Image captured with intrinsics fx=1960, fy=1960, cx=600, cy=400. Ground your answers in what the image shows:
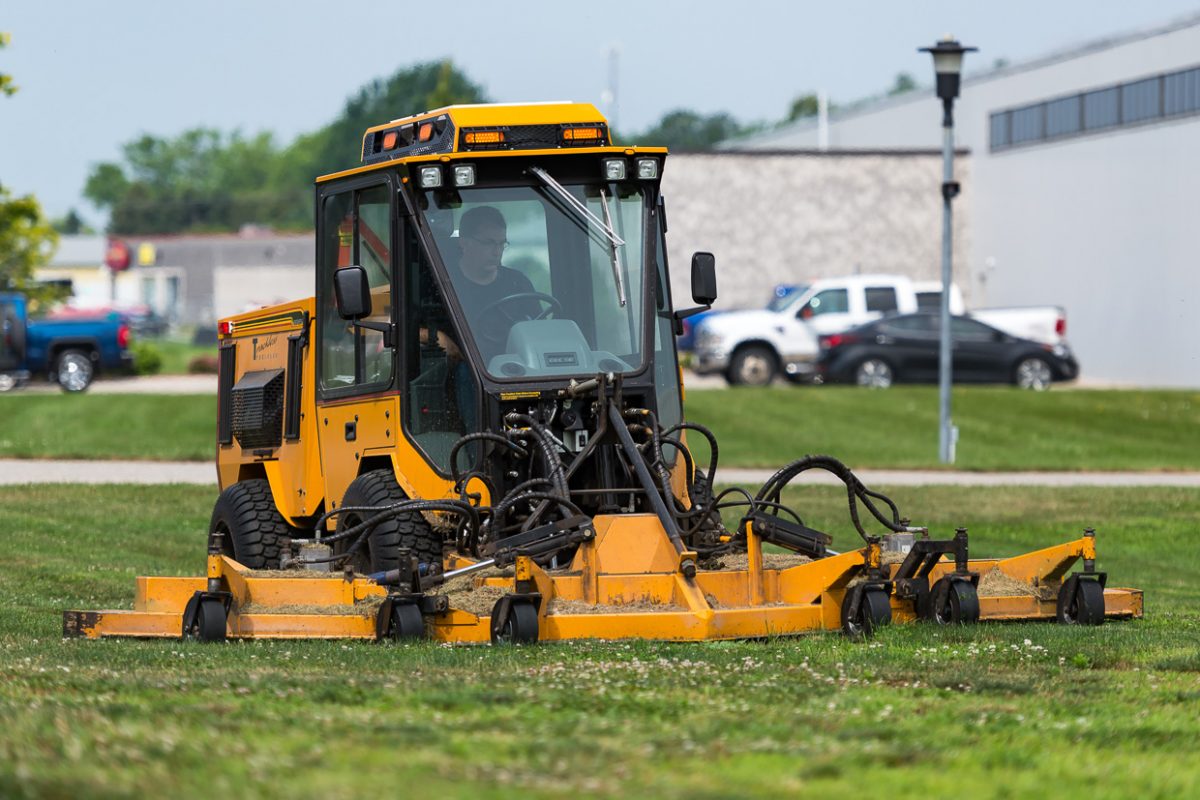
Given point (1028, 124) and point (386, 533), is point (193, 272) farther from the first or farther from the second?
point (386, 533)

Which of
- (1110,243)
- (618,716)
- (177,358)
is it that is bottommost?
(618,716)

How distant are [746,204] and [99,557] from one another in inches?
1441

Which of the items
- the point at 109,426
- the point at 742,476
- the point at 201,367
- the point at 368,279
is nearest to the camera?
the point at 368,279

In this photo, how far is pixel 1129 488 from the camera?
22.4 m

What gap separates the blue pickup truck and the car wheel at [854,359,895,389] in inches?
591

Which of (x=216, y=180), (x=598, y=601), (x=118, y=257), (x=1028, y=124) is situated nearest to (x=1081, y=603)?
(x=598, y=601)

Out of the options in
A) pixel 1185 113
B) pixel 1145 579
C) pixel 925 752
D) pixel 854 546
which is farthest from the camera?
pixel 1185 113

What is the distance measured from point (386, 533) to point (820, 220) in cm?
4201

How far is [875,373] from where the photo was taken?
121 feet

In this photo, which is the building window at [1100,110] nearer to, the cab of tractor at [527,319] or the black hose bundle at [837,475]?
the black hose bundle at [837,475]

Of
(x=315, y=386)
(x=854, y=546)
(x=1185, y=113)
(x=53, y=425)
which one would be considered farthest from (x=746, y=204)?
(x=315, y=386)

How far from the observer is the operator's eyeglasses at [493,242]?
10781 mm

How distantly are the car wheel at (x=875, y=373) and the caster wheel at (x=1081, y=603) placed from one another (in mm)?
26692

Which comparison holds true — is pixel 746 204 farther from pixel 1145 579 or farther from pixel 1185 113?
pixel 1145 579
